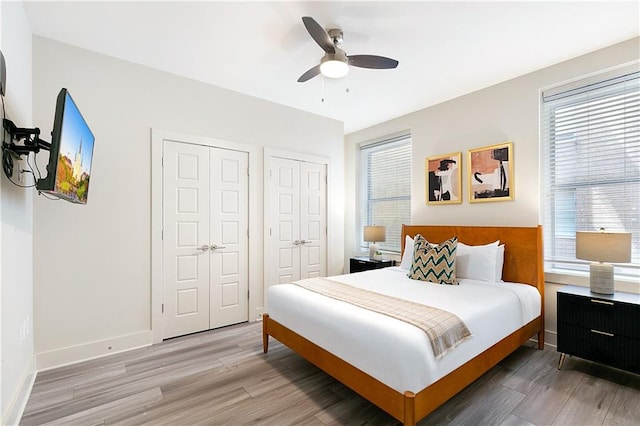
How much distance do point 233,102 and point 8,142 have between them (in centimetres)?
228

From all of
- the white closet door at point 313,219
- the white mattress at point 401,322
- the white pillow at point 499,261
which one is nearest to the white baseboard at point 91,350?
the white mattress at point 401,322

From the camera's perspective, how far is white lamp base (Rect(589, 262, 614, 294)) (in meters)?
2.49

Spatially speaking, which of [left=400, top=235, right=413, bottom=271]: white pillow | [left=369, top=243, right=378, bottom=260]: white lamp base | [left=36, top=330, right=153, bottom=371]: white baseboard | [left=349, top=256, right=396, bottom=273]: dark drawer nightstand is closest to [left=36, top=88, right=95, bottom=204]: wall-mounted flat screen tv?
[left=36, top=330, right=153, bottom=371]: white baseboard

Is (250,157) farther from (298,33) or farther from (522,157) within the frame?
(522,157)

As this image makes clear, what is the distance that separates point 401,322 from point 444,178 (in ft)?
8.69

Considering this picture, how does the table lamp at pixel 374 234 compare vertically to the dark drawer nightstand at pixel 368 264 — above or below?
above

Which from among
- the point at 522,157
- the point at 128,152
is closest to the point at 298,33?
the point at 128,152

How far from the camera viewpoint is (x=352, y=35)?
2.58 meters

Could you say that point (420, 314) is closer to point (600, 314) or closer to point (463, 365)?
point (463, 365)

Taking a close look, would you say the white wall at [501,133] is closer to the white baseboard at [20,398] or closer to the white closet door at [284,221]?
the white closet door at [284,221]

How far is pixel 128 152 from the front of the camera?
3037 mm

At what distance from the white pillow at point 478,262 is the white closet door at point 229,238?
2.53 meters

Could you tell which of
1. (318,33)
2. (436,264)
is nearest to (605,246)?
(436,264)

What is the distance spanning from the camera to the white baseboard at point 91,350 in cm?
259
